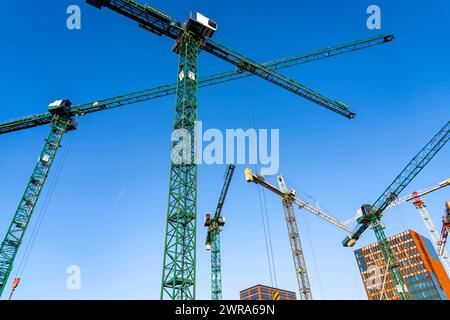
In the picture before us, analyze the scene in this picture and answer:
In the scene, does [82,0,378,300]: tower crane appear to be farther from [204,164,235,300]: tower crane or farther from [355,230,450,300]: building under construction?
[355,230,450,300]: building under construction

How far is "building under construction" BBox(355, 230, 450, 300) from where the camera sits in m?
111

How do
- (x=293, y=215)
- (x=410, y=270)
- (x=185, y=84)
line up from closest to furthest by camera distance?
1. (x=185, y=84)
2. (x=293, y=215)
3. (x=410, y=270)

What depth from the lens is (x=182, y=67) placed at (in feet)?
108

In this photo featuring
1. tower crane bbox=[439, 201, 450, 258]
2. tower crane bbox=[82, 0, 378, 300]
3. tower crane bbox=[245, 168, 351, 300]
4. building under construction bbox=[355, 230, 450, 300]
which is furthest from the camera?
building under construction bbox=[355, 230, 450, 300]

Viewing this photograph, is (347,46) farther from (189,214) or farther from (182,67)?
(189,214)

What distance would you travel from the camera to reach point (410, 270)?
11631cm

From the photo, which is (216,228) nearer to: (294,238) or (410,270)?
(294,238)

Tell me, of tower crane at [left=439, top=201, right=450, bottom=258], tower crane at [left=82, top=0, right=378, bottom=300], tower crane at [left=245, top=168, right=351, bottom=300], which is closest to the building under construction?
tower crane at [left=439, top=201, right=450, bottom=258]

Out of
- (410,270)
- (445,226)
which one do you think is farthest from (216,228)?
(410,270)

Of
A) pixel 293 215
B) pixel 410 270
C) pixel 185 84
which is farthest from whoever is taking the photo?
pixel 410 270

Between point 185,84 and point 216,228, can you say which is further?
point 216,228

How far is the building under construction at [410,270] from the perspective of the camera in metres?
111
